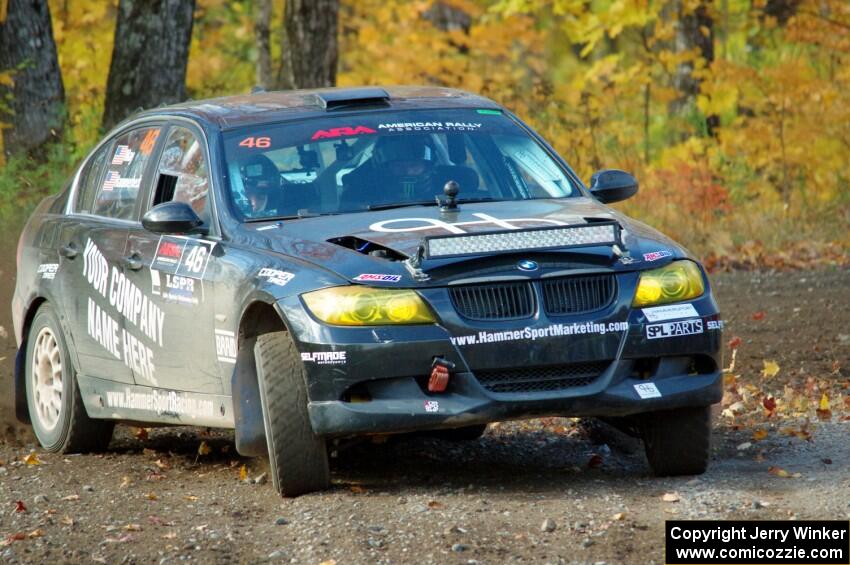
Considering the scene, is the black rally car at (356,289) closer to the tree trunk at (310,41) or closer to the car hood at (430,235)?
the car hood at (430,235)

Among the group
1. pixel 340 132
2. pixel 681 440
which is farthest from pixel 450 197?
pixel 681 440

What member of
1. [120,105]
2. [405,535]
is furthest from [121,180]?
[120,105]

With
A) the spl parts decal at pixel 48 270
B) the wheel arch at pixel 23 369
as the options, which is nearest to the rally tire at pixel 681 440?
the spl parts decal at pixel 48 270

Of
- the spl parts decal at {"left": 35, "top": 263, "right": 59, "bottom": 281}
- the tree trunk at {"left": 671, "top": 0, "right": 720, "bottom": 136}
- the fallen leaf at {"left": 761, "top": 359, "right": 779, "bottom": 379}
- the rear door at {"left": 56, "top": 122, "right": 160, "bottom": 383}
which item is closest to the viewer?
the rear door at {"left": 56, "top": 122, "right": 160, "bottom": 383}

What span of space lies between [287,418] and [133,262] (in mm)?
1746

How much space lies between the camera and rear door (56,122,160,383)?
7.88 m

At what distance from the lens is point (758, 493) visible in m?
6.27

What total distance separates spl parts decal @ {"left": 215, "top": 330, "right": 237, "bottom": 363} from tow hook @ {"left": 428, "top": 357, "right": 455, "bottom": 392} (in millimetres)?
1065

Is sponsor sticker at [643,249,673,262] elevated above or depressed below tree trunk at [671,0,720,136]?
above

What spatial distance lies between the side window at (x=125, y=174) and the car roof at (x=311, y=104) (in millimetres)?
222

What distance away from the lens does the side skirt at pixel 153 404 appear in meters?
7.08

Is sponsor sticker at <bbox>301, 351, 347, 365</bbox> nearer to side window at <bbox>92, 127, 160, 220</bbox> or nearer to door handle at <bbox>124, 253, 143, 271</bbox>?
door handle at <bbox>124, 253, 143, 271</bbox>

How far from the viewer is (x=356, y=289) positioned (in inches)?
242

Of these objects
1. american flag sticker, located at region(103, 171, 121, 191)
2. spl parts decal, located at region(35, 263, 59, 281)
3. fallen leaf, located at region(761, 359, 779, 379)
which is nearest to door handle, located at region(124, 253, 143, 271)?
american flag sticker, located at region(103, 171, 121, 191)
